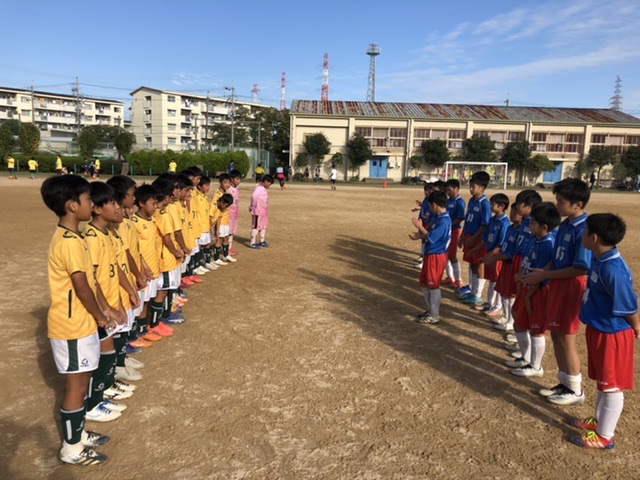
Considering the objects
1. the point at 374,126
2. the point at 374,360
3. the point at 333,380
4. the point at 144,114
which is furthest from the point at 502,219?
the point at 144,114

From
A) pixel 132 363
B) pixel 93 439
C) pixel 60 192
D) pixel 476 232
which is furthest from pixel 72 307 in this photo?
pixel 476 232

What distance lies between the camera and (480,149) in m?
44.2

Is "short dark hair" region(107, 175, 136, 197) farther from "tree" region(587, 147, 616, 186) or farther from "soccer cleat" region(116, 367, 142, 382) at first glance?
"tree" region(587, 147, 616, 186)

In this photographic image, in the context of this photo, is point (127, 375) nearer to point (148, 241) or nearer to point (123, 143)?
point (148, 241)

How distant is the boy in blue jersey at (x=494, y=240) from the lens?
5.84 m

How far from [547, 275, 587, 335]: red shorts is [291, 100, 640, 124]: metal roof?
43.6 m

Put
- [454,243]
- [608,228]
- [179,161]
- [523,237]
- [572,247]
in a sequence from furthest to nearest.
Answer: [179,161]
[454,243]
[523,237]
[572,247]
[608,228]

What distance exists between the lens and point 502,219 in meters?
5.89

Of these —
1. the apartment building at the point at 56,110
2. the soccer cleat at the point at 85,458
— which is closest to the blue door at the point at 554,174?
the soccer cleat at the point at 85,458

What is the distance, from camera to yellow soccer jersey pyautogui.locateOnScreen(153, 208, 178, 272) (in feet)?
16.6

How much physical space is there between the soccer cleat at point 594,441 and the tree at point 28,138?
50.1m

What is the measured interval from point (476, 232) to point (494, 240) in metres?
0.65

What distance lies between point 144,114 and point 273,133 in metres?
23.9

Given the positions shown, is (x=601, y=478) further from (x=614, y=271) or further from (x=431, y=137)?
(x=431, y=137)
